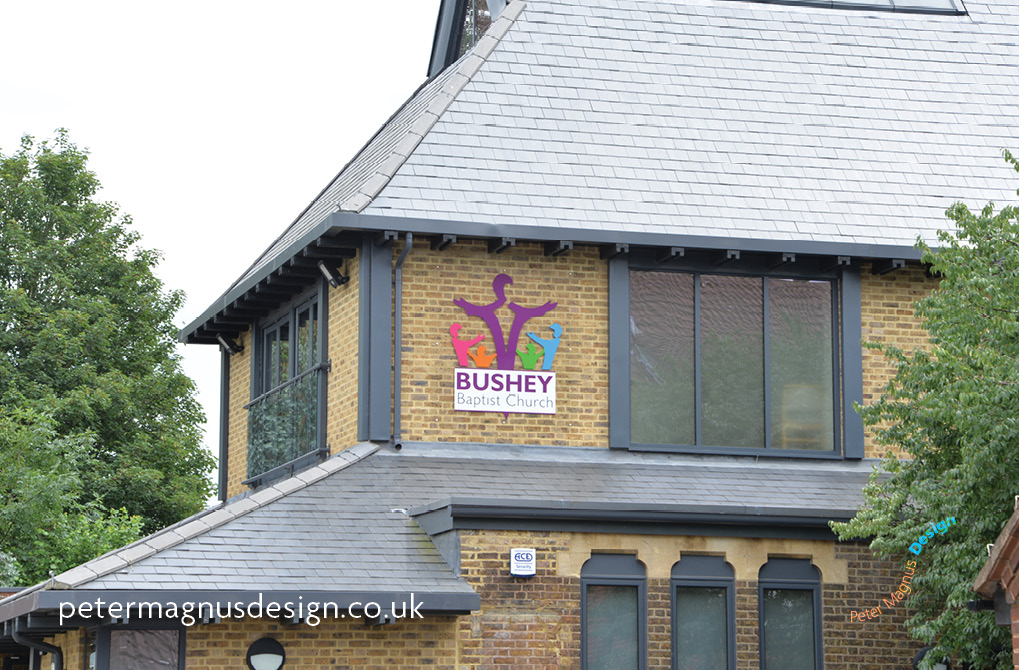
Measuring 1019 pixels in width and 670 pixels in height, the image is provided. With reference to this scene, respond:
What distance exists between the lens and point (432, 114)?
59.2 ft

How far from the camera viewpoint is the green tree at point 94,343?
3578 cm

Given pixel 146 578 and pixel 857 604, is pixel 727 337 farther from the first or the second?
pixel 146 578

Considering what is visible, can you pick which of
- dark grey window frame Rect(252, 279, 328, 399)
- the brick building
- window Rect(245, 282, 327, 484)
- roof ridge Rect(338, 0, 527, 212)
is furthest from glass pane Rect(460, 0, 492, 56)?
window Rect(245, 282, 327, 484)

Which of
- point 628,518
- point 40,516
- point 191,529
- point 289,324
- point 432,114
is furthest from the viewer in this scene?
point 40,516

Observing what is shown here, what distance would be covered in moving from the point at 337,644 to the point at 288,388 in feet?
16.9

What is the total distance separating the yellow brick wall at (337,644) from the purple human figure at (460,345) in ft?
10.9

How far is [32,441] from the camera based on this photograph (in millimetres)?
29984

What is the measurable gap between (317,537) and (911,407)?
5421 millimetres

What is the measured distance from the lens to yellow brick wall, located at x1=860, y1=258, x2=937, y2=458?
1816 cm

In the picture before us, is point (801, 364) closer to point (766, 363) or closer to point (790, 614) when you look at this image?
point (766, 363)

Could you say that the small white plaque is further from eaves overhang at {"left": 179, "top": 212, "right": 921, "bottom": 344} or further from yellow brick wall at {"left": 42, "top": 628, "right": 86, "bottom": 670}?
yellow brick wall at {"left": 42, "top": 628, "right": 86, "bottom": 670}

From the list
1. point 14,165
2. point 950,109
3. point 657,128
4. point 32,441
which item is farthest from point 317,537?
point 14,165

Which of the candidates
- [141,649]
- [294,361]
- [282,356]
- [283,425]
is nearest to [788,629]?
[141,649]

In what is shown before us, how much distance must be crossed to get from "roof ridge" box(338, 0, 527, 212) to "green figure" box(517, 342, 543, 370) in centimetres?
229
